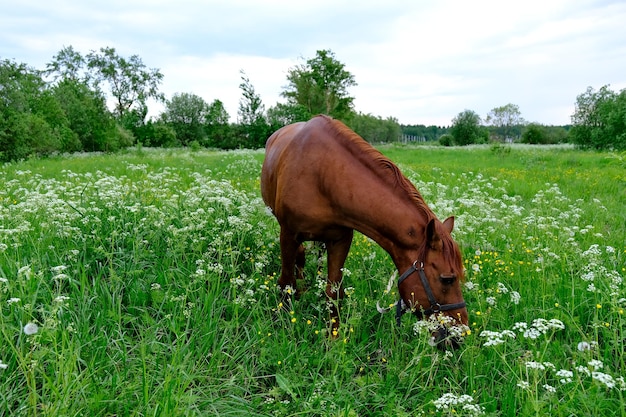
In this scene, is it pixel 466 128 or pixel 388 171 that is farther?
pixel 466 128

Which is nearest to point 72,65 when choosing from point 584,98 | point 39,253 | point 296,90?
point 296,90

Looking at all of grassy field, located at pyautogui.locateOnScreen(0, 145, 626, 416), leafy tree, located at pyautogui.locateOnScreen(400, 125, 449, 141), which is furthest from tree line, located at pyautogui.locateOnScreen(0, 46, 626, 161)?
leafy tree, located at pyautogui.locateOnScreen(400, 125, 449, 141)

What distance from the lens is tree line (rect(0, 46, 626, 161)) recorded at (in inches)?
819

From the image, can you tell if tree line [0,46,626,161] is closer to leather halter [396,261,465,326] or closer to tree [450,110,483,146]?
tree [450,110,483,146]

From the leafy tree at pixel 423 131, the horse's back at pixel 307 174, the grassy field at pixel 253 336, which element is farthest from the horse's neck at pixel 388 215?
the leafy tree at pixel 423 131

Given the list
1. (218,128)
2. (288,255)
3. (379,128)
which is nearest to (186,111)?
(218,128)

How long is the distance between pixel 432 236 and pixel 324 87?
5152 centimetres

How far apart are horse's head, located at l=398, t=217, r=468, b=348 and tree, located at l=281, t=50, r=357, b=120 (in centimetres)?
4939

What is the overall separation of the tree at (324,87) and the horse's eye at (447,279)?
49.5m

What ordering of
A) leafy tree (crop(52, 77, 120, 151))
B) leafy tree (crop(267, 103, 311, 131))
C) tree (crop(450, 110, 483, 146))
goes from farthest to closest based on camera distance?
tree (crop(450, 110, 483, 146)), leafy tree (crop(267, 103, 311, 131)), leafy tree (crop(52, 77, 120, 151))

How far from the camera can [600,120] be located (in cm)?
3216

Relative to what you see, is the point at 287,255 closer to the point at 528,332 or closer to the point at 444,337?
the point at 444,337

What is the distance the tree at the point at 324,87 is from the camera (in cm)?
5162

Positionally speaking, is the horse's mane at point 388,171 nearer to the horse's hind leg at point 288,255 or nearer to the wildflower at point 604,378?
the horse's hind leg at point 288,255
